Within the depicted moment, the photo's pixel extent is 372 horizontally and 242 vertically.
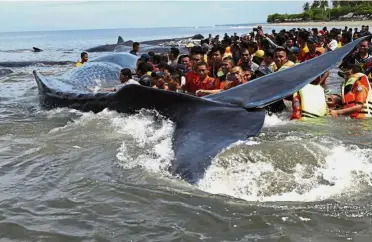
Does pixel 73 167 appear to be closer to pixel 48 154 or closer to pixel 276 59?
pixel 48 154

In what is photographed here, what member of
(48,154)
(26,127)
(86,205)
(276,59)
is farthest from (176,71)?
(86,205)

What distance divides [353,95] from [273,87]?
11.3 feet

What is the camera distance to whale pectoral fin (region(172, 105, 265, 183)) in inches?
162

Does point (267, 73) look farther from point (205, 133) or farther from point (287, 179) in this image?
point (205, 133)

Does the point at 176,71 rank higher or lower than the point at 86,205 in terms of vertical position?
higher

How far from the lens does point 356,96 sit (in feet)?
27.2

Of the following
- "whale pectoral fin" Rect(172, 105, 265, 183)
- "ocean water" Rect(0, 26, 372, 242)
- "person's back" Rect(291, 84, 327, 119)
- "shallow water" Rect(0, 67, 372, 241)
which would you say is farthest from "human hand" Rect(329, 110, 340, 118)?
"whale pectoral fin" Rect(172, 105, 265, 183)

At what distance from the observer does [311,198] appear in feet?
14.8

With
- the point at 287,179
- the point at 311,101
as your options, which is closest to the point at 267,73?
the point at 311,101

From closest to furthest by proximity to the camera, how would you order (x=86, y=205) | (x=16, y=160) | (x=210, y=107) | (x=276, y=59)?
(x=86, y=205), (x=210, y=107), (x=16, y=160), (x=276, y=59)

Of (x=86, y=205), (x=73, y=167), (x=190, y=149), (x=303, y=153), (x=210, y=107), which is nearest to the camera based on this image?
(x=190, y=149)

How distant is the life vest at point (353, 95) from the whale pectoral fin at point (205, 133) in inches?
157

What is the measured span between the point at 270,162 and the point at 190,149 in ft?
4.51

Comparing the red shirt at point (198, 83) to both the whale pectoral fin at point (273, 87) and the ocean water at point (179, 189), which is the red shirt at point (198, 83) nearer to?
the ocean water at point (179, 189)
